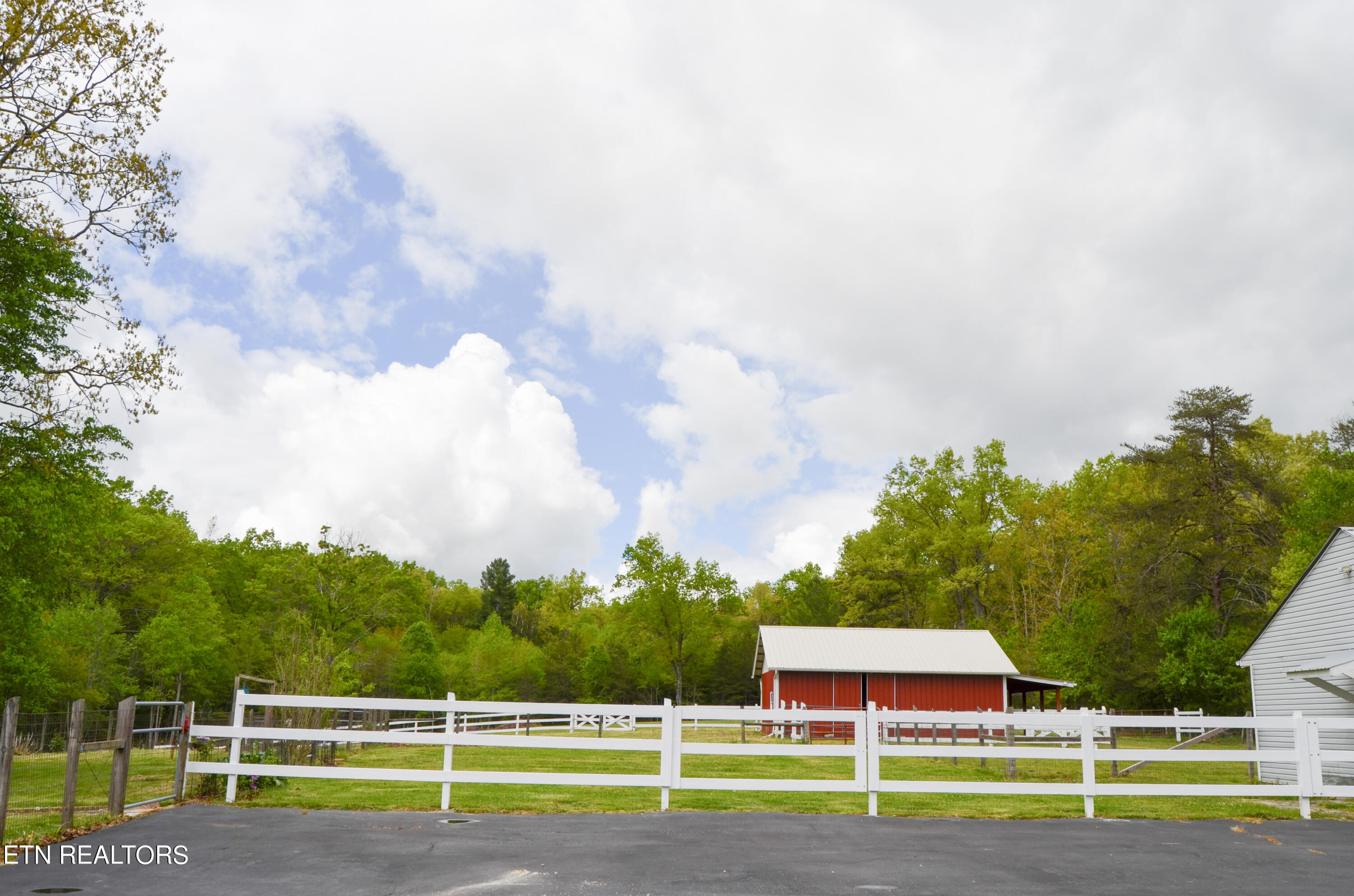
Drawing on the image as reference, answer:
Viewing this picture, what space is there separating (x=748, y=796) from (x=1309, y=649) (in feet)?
49.2

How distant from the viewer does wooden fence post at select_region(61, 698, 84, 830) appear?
29.8ft

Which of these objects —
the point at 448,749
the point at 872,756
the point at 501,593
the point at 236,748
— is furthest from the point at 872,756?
the point at 501,593

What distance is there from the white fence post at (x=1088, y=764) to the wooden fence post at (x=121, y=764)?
10.9 m

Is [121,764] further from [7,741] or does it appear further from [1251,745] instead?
[1251,745]

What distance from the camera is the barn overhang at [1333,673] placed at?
17281 millimetres

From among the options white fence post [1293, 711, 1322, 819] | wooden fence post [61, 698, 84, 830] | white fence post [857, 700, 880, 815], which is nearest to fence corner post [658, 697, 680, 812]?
white fence post [857, 700, 880, 815]

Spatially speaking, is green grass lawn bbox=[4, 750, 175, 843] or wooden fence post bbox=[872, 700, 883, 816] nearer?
green grass lawn bbox=[4, 750, 175, 843]

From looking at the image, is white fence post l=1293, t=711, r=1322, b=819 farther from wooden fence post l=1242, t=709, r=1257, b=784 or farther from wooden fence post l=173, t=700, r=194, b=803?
wooden fence post l=173, t=700, r=194, b=803

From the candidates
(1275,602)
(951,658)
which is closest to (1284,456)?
(1275,602)

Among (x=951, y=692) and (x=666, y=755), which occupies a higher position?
(x=666, y=755)

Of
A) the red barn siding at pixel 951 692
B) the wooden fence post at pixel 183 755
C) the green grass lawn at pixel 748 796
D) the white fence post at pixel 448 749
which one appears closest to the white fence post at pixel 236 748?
the green grass lawn at pixel 748 796

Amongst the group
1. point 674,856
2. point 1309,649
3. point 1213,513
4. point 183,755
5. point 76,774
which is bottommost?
point 674,856

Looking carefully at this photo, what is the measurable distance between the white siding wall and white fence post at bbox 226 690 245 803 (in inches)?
741

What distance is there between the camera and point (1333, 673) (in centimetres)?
1745
